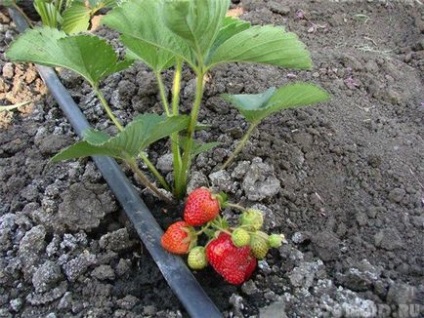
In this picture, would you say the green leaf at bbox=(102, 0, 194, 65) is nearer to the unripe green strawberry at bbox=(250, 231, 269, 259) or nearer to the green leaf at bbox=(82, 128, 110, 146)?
the green leaf at bbox=(82, 128, 110, 146)

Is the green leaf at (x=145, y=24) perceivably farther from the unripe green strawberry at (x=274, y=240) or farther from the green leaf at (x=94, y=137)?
the unripe green strawberry at (x=274, y=240)

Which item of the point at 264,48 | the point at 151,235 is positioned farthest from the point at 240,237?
the point at 264,48

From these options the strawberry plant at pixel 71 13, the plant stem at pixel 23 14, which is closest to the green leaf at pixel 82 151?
the strawberry plant at pixel 71 13

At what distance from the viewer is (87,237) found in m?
1.36

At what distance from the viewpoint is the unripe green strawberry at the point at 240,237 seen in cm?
115

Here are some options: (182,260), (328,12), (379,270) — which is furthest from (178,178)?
(328,12)

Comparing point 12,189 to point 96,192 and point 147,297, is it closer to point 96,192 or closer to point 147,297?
point 96,192

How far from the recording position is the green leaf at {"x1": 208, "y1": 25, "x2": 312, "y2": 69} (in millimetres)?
1114

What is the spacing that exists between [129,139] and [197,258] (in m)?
0.28

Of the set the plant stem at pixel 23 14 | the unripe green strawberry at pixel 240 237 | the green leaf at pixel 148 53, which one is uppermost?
the green leaf at pixel 148 53

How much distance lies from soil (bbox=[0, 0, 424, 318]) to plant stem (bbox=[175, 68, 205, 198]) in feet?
0.10

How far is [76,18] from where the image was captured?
1.91 metres

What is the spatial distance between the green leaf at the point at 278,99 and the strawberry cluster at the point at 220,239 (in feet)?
0.59

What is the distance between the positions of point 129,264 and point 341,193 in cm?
50
